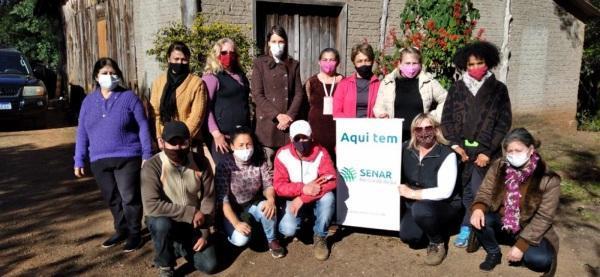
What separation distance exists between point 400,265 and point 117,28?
8.29 meters

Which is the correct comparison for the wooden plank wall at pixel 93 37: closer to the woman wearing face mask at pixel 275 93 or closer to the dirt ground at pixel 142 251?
the dirt ground at pixel 142 251

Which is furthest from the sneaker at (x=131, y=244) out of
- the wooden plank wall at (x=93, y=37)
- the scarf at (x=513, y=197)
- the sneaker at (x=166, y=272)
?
the wooden plank wall at (x=93, y=37)

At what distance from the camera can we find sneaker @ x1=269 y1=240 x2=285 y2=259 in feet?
13.8

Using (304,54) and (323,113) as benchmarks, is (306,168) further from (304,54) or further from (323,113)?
(304,54)

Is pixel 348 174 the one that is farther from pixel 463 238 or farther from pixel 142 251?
pixel 142 251

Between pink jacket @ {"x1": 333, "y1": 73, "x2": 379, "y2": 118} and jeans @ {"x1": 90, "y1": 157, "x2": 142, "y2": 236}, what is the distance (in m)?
1.85

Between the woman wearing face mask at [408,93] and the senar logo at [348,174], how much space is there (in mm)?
577

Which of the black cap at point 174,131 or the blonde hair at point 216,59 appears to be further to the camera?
the blonde hair at point 216,59

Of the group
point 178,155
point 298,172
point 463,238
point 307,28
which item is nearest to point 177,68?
point 178,155

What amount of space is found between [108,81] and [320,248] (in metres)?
2.29

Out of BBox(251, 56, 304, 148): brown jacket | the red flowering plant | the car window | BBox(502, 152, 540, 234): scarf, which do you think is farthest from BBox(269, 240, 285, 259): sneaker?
the car window

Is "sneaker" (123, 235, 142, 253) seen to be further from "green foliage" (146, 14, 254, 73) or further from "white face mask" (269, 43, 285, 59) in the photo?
"green foliage" (146, 14, 254, 73)

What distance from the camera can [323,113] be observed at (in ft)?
15.4

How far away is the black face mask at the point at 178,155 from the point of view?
3.74m
